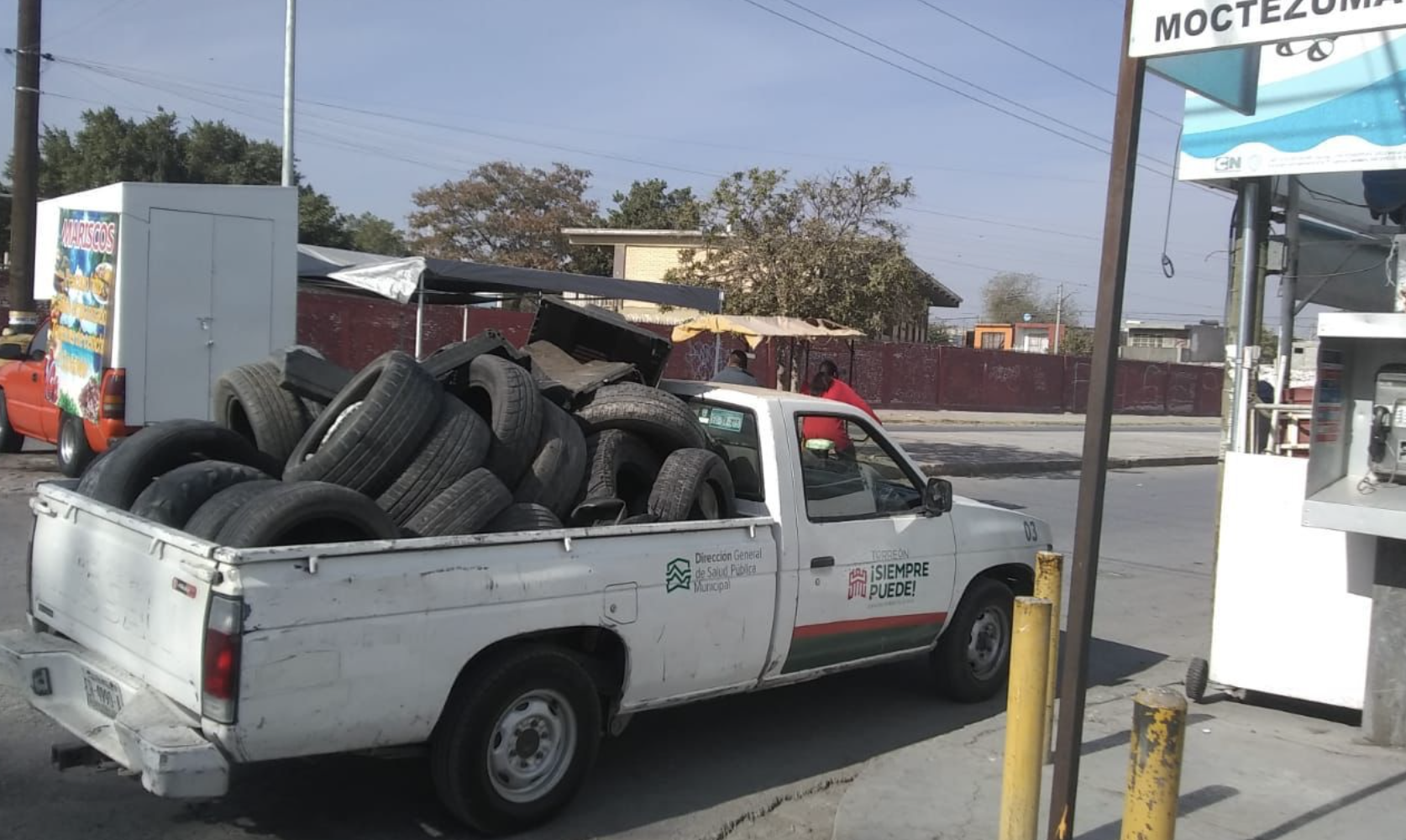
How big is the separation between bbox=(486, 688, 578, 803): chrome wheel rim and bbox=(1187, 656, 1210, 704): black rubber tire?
12.9 feet

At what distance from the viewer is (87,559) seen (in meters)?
4.32

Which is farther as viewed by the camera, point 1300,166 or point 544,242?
point 544,242

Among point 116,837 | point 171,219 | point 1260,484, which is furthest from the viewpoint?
point 171,219

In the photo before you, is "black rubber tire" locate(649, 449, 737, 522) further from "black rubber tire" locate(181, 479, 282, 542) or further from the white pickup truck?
"black rubber tire" locate(181, 479, 282, 542)

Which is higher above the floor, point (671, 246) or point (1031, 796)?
point (671, 246)

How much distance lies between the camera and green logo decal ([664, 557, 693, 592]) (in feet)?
15.1

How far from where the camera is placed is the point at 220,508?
4.13 m

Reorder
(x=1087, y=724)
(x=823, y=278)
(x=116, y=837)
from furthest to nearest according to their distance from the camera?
(x=823, y=278) < (x=1087, y=724) < (x=116, y=837)

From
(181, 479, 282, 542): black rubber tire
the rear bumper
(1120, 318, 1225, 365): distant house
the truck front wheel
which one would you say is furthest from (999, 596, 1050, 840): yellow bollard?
(1120, 318, 1225, 365): distant house

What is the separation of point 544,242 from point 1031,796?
151ft

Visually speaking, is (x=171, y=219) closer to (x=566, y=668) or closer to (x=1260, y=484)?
(x=566, y=668)

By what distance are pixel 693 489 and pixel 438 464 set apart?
105 centimetres

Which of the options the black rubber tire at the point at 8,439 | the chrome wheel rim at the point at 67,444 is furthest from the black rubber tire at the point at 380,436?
the black rubber tire at the point at 8,439

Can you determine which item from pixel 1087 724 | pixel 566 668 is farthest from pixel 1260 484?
→ pixel 566 668
